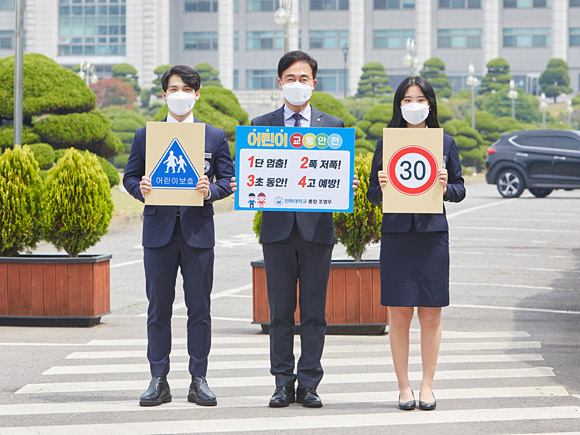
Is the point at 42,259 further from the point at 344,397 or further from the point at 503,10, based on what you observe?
the point at 503,10

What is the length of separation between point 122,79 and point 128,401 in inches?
3605

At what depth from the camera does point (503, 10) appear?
108 m

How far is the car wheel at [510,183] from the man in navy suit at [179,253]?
88.9ft

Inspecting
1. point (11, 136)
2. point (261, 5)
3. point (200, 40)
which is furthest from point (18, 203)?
point (200, 40)

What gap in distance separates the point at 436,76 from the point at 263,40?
2193 cm

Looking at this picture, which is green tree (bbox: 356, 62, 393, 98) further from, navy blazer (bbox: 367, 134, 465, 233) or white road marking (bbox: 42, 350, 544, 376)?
navy blazer (bbox: 367, 134, 465, 233)

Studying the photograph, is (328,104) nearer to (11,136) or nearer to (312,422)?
(11,136)

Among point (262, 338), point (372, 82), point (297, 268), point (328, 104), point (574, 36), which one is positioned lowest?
point (262, 338)

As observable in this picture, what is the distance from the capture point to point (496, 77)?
93.6 metres

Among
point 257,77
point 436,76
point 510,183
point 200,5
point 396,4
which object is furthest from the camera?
point 200,5

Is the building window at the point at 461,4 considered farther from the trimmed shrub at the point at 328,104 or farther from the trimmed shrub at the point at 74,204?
the trimmed shrub at the point at 74,204

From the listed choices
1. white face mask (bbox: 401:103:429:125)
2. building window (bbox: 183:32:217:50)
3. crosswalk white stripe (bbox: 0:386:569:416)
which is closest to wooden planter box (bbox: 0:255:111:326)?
crosswalk white stripe (bbox: 0:386:569:416)

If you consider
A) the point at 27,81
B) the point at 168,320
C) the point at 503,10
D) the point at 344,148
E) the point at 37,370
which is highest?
the point at 503,10

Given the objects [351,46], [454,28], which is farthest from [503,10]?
[351,46]
